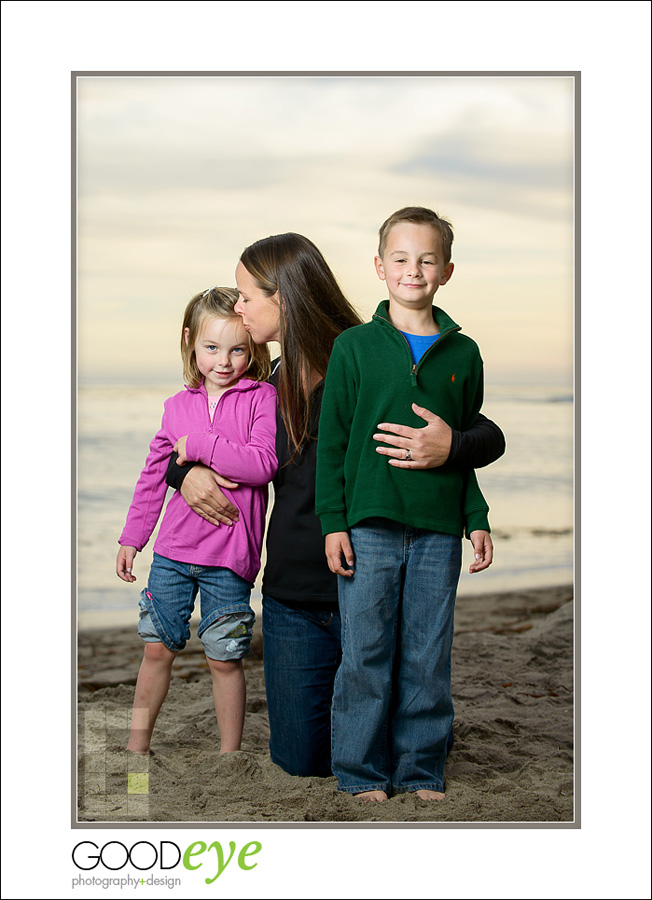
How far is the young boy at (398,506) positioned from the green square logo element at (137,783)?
52cm

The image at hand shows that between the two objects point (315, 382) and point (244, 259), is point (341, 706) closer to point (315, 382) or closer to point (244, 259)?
point (315, 382)

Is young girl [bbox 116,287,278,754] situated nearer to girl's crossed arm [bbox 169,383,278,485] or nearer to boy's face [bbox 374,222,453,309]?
girl's crossed arm [bbox 169,383,278,485]

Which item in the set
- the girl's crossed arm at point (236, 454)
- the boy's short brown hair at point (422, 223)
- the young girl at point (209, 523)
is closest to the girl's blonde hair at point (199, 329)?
the young girl at point (209, 523)

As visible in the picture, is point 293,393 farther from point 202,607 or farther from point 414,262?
point 202,607

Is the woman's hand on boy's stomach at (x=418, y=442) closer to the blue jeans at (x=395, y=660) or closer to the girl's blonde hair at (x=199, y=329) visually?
the blue jeans at (x=395, y=660)

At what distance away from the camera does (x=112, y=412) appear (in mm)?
2711

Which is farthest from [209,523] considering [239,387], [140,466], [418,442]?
[418,442]

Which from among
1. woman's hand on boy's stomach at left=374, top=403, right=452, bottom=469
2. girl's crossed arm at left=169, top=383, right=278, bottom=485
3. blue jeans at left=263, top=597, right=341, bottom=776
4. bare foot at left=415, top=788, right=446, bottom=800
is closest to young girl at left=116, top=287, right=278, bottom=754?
girl's crossed arm at left=169, top=383, right=278, bottom=485

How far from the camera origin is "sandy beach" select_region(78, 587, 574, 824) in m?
2.40

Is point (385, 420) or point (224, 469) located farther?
point (224, 469)

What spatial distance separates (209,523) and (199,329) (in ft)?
1.58

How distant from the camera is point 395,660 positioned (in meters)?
2.36

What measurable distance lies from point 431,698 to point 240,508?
0.65 metres

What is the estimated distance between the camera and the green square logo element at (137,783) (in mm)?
2488
